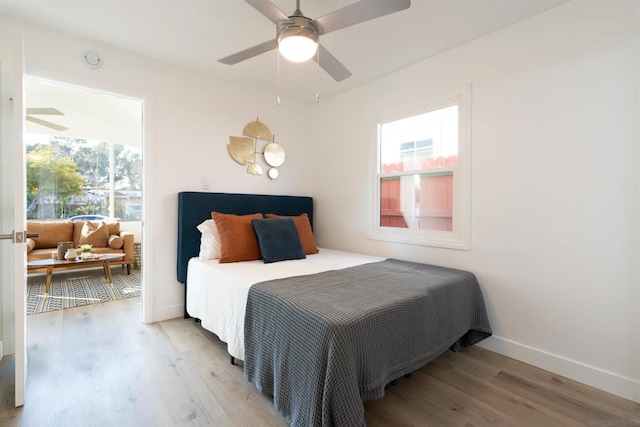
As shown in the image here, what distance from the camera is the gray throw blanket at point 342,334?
1.18 meters

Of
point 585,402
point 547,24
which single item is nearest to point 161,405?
point 585,402

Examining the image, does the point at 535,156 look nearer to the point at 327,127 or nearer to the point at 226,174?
the point at 327,127

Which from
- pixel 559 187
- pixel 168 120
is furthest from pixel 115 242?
pixel 559 187

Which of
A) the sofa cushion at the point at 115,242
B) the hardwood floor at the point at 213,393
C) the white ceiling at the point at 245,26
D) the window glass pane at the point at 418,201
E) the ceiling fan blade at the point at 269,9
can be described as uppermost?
the white ceiling at the point at 245,26

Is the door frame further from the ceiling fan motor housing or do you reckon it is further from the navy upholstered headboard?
the ceiling fan motor housing

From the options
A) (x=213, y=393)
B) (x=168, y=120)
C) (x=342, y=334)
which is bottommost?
(x=213, y=393)

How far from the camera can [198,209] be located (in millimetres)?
2797

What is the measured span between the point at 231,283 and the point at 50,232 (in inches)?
168

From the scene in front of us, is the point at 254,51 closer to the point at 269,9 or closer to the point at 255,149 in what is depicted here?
the point at 269,9

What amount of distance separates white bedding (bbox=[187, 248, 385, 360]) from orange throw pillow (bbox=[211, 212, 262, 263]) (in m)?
0.09

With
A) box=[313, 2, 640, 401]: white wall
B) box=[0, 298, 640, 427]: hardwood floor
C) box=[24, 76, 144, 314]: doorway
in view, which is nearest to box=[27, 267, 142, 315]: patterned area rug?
box=[24, 76, 144, 314]: doorway

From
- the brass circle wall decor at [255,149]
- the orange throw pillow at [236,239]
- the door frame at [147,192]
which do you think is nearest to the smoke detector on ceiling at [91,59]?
the door frame at [147,192]

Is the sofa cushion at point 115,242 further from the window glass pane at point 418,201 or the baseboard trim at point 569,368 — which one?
the baseboard trim at point 569,368

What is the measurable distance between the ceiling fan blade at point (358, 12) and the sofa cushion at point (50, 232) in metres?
5.14
